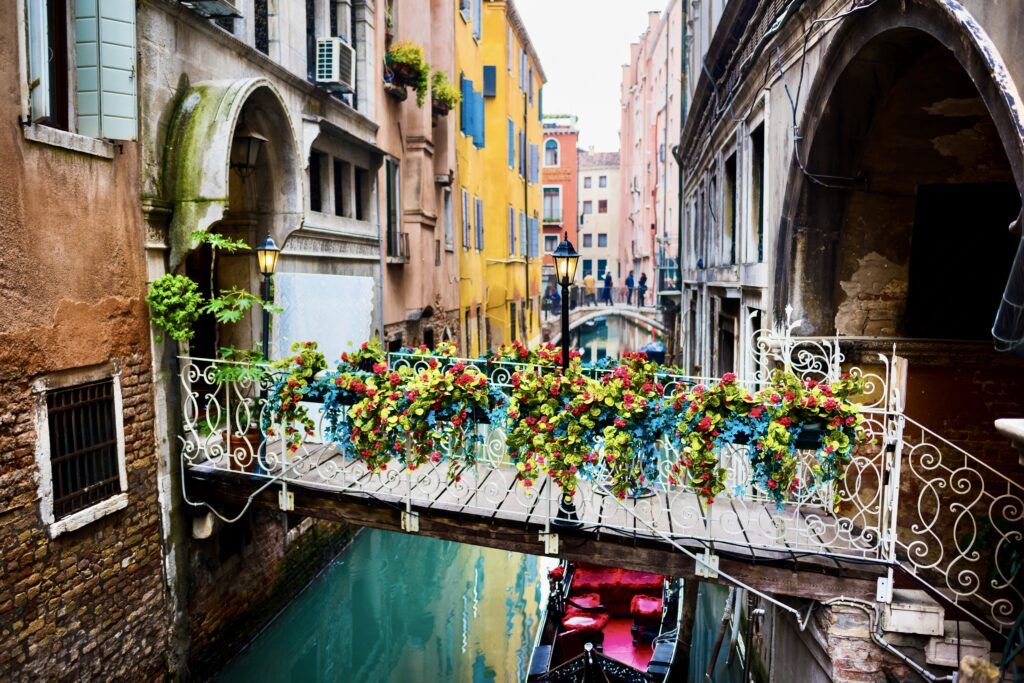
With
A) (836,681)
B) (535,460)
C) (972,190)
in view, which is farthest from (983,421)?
(535,460)

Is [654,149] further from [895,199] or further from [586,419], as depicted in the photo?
[586,419]

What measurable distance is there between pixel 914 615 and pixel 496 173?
2145 centimetres

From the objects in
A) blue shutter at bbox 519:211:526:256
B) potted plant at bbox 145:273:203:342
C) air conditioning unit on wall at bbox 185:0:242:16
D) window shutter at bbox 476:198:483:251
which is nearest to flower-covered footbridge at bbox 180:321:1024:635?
potted plant at bbox 145:273:203:342

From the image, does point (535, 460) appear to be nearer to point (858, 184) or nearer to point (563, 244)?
point (563, 244)

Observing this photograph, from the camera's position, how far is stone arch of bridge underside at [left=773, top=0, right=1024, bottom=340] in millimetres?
6430

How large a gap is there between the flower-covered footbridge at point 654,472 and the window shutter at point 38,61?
2742 millimetres

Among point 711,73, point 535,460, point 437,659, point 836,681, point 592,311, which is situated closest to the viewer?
point 836,681

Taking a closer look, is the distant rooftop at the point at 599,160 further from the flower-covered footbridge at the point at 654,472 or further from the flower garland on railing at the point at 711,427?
the flower garland on railing at the point at 711,427

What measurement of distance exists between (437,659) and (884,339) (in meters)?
6.93

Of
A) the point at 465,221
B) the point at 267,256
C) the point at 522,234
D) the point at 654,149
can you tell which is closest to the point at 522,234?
the point at 522,234

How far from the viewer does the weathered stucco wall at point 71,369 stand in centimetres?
570

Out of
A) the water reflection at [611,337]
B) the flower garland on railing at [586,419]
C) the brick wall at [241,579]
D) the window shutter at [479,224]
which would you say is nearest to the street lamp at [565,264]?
the flower garland on railing at [586,419]

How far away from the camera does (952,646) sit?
5516mm

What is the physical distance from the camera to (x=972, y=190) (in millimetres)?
6820
